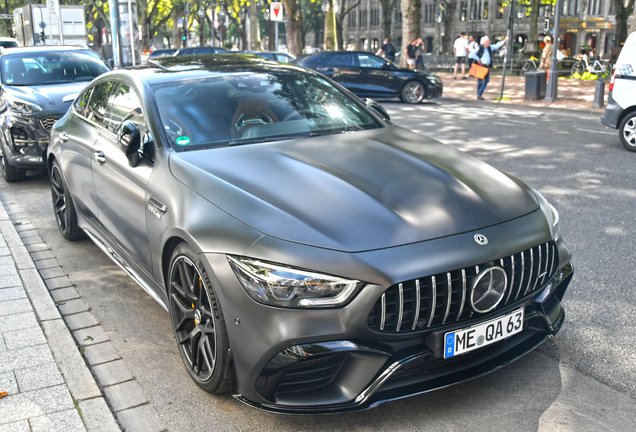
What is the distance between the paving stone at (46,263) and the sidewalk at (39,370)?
352 millimetres

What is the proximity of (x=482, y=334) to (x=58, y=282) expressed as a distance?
139 inches

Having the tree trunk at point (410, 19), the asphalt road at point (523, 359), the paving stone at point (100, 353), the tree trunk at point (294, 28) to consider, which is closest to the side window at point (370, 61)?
the tree trunk at point (410, 19)

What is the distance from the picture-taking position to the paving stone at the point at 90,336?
13.4 ft

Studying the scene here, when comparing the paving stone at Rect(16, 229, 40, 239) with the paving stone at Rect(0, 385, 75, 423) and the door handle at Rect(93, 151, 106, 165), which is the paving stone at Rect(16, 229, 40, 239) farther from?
the paving stone at Rect(0, 385, 75, 423)

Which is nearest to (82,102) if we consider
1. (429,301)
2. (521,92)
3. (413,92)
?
(429,301)

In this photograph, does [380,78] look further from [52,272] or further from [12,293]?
[12,293]

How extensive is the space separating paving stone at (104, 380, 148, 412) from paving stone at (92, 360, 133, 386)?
0.06 m

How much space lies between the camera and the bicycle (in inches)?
983

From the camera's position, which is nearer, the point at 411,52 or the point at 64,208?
the point at 64,208

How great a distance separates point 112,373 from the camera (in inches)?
144

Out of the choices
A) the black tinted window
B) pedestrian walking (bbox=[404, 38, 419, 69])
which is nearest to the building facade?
pedestrian walking (bbox=[404, 38, 419, 69])

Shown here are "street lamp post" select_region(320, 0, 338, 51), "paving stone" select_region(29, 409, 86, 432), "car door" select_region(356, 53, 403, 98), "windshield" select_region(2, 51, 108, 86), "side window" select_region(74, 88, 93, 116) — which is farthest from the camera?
"street lamp post" select_region(320, 0, 338, 51)

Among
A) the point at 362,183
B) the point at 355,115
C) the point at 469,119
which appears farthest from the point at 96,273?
the point at 469,119

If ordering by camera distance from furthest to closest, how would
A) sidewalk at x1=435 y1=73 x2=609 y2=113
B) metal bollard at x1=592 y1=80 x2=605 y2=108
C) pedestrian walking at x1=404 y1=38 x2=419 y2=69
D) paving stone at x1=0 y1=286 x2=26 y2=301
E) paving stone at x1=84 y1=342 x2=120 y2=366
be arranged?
pedestrian walking at x1=404 y1=38 x2=419 y2=69 < sidewalk at x1=435 y1=73 x2=609 y2=113 < metal bollard at x1=592 y1=80 x2=605 y2=108 < paving stone at x1=0 y1=286 x2=26 y2=301 < paving stone at x1=84 y1=342 x2=120 y2=366
